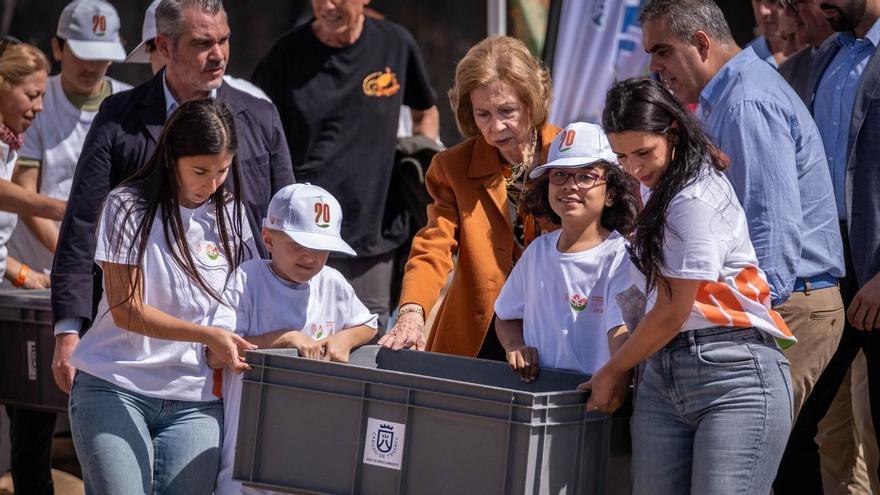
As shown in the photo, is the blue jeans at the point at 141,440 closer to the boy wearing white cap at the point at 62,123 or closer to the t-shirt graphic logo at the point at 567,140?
the t-shirt graphic logo at the point at 567,140

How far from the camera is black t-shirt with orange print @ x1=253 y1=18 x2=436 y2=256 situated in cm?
663

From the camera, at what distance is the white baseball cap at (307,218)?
4.25 metres

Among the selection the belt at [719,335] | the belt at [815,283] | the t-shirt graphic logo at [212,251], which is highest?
the belt at [815,283]

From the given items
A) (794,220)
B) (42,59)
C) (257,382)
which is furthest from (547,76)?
(42,59)

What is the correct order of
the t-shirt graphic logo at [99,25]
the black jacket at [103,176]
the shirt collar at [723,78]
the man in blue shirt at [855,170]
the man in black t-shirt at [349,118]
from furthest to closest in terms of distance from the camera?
the t-shirt graphic logo at [99,25], the man in black t-shirt at [349,118], the man in blue shirt at [855,170], the black jacket at [103,176], the shirt collar at [723,78]

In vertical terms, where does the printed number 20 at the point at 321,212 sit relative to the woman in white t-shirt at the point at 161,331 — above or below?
above

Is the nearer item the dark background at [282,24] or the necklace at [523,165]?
the necklace at [523,165]

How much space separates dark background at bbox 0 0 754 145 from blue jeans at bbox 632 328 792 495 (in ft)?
17.7

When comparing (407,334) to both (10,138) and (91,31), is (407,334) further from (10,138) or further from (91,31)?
(91,31)

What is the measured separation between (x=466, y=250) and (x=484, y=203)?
0.18 m

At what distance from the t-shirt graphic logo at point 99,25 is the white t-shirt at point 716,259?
4.29 metres

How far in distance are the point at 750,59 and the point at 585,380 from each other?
3.91 ft

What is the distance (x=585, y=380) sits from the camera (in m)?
3.94

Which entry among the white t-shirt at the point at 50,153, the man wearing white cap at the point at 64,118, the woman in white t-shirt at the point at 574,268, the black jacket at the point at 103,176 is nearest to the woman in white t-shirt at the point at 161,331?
the black jacket at the point at 103,176
